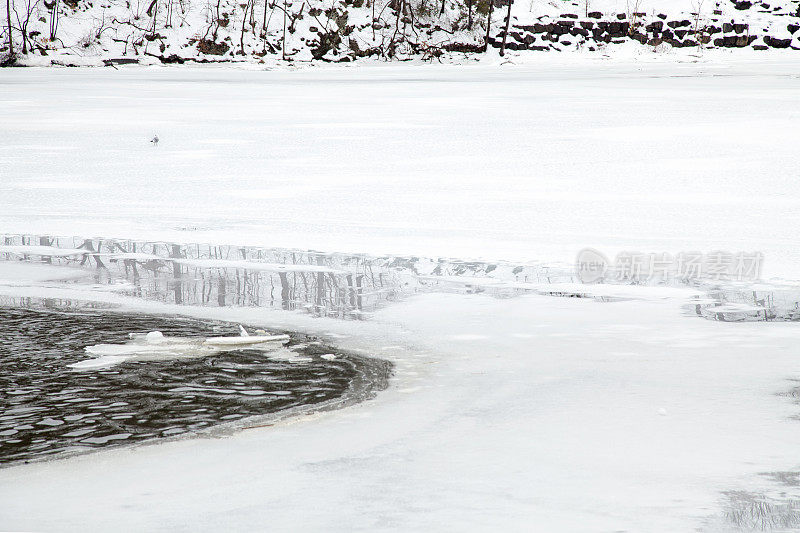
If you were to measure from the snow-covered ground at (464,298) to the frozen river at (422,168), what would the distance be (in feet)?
0.12

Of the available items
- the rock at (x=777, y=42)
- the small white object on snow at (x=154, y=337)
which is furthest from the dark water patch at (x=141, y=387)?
the rock at (x=777, y=42)

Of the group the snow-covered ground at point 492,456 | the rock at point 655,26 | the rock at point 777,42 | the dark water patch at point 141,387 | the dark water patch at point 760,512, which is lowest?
the dark water patch at point 141,387

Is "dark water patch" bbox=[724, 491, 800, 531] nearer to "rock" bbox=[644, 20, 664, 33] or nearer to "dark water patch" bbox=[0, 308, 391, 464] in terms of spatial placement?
"dark water patch" bbox=[0, 308, 391, 464]

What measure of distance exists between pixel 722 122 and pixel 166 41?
18663mm

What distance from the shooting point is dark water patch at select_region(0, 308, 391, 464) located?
274 cm

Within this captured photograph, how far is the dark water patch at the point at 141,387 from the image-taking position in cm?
274

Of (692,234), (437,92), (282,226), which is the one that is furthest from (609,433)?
(437,92)

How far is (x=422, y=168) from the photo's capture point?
8.36 metres

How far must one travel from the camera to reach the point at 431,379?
10.9 ft

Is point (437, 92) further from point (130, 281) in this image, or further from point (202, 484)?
point (202, 484)

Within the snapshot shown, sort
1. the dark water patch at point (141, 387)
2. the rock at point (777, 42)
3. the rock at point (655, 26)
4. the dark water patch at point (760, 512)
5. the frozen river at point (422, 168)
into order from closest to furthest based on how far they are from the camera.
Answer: the dark water patch at point (760, 512) → the dark water patch at point (141, 387) → the frozen river at point (422, 168) → the rock at point (777, 42) → the rock at point (655, 26)

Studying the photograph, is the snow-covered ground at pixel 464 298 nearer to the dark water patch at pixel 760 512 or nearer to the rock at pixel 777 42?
the dark water patch at pixel 760 512

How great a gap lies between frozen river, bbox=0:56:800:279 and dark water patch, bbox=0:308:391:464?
2078 mm

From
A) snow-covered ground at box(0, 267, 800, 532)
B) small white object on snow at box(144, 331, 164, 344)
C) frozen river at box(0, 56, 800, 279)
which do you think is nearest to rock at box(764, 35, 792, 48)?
frozen river at box(0, 56, 800, 279)
